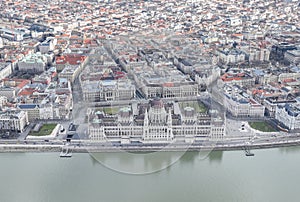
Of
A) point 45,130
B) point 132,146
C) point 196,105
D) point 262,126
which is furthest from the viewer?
point 196,105

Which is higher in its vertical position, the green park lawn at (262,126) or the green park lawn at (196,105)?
the green park lawn at (196,105)

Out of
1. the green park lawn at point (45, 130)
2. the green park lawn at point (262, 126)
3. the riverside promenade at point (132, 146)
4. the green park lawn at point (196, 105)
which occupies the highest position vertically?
the green park lawn at point (196, 105)

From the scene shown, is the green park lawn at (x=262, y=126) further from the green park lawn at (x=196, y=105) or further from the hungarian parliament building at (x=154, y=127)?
the green park lawn at (x=196, y=105)

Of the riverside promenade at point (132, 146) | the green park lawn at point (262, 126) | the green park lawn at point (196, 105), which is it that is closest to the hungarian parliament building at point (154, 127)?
the riverside promenade at point (132, 146)

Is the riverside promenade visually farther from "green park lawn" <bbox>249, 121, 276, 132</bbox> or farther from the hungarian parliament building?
"green park lawn" <bbox>249, 121, 276, 132</bbox>

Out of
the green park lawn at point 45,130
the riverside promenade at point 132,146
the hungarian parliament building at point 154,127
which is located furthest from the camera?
the green park lawn at point 45,130

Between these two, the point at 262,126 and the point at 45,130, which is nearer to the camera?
the point at 45,130

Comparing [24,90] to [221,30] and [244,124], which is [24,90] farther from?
[221,30]

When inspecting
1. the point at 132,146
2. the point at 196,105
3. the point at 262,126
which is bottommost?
the point at 132,146

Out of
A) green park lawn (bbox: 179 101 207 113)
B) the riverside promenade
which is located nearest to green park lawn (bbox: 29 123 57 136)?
the riverside promenade

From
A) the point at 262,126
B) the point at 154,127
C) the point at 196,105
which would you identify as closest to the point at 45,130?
the point at 154,127

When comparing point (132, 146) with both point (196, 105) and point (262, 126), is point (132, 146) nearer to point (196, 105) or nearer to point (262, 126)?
point (196, 105)

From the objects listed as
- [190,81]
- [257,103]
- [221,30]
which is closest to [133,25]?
[221,30]
